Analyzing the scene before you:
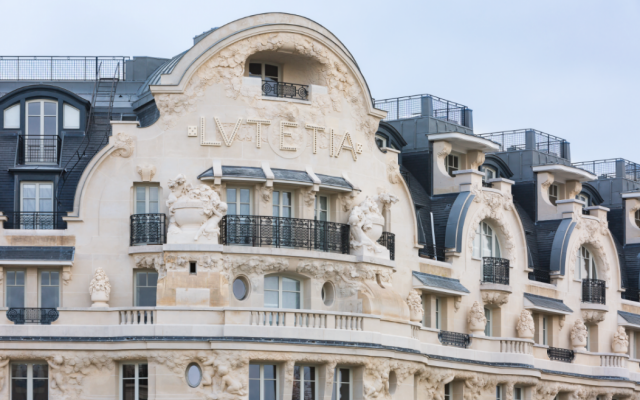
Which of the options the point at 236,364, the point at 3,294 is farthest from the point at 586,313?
the point at 3,294

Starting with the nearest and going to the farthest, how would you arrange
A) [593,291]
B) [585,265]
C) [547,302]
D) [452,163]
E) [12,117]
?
[12,117], [452,163], [547,302], [593,291], [585,265]

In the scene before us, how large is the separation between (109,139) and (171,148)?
1.86 meters

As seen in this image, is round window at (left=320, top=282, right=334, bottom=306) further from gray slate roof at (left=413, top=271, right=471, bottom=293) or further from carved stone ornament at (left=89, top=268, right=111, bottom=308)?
carved stone ornament at (left=89, top=268, right=111, bottom=308)

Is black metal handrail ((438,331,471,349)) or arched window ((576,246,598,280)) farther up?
arched window ((576,246,598,280))

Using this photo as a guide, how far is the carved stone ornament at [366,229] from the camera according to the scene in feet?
173

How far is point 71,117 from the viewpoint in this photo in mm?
54219

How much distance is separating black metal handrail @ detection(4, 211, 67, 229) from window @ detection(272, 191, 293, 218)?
6.36 meters

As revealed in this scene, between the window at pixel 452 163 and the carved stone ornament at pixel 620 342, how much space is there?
32.0ft

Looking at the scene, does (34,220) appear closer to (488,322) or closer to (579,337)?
(488,322)

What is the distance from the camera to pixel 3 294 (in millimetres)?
50562

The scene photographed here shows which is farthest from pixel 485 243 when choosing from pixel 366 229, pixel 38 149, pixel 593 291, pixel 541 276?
pixel 38 149

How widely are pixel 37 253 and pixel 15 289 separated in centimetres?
132

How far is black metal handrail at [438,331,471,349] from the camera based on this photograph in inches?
2235

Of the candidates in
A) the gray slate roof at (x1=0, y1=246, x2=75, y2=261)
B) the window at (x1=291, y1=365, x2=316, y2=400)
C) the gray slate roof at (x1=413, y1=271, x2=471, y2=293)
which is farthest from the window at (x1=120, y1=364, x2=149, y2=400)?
the gray slate roof at (x1=413, y1=271, x2=471, y2=293)
